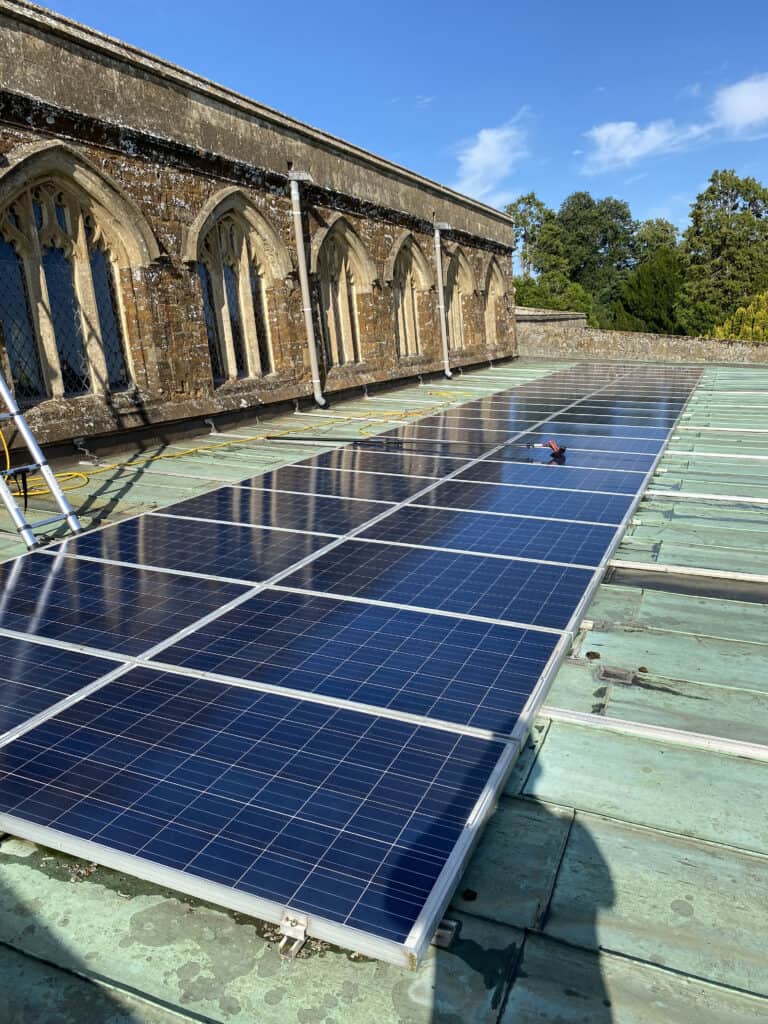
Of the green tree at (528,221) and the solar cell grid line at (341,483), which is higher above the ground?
the green tree at (528,221)

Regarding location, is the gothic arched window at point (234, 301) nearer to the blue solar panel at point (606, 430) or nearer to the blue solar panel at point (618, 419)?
the blue solar panel at point (606, 430)

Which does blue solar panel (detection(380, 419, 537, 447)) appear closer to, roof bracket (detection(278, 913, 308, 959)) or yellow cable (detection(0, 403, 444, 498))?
yellow cable (detection(0, 403, 444, 498))

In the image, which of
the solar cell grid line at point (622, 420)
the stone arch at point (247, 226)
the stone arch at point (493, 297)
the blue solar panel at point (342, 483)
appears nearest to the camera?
the blue solar panel at point (342, 483)

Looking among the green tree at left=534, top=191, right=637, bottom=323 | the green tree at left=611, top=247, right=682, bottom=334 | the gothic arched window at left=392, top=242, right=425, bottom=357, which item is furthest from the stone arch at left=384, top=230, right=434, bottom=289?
the green tree at left=534, top=191, right=637, bottom=323

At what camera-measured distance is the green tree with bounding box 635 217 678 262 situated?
8850 centimetres

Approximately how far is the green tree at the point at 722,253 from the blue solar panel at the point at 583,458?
54.8 m

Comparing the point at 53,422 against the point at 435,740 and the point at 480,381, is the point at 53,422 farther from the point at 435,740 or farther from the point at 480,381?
the point at 480,381

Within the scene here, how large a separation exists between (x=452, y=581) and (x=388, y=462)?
536 centimetres

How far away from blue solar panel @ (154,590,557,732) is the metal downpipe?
13.3 metres

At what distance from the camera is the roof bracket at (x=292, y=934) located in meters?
2.64

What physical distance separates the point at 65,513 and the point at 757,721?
22.4 ft

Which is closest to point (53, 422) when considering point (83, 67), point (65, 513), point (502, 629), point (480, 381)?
point (65, 513)

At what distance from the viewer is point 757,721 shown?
4000 millimetres

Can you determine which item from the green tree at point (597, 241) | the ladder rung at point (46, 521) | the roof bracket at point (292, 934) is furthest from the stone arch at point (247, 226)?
the green tree at point (597, 241)
